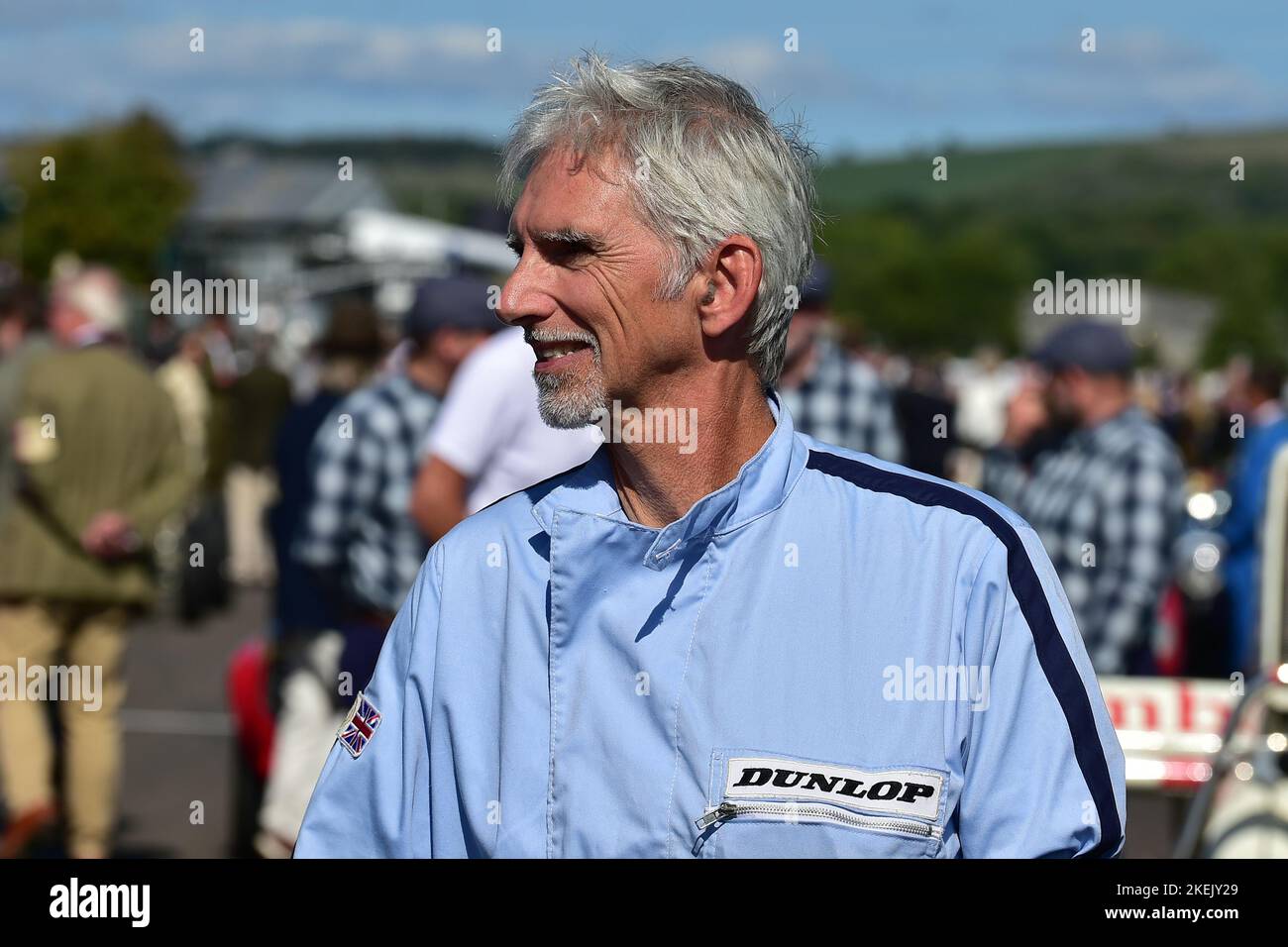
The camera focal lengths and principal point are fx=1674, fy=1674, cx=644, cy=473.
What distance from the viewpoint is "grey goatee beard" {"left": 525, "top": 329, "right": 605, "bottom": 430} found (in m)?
2.13

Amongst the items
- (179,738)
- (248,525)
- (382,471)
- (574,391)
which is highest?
(574,391)

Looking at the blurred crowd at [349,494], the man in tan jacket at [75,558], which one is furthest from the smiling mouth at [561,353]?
the man in tan jacket at [75,558]

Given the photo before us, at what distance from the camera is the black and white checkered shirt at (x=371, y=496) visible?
5.37 metres

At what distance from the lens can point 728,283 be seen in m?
2.12

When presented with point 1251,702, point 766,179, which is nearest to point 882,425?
point 1251,702

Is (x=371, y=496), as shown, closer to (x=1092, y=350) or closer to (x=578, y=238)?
(x=1092, y=350)

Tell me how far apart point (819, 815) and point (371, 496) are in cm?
376

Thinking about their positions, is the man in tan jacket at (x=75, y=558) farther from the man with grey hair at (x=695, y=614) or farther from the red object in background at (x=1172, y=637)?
the man with grey hair at (x=695, y=614)

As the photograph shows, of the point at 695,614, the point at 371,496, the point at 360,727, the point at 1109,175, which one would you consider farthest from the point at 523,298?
the point at 1109,175

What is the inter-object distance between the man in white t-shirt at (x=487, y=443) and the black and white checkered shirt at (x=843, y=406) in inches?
67.8

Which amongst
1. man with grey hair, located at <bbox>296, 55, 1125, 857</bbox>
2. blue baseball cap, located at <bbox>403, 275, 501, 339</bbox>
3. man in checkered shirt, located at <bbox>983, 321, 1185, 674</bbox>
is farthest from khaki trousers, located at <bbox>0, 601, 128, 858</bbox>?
man with grey hair, located at <bbox>296, 55, 1125, 857</bbox>

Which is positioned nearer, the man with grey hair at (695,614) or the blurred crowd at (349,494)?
the man with grey hair at (695,614)

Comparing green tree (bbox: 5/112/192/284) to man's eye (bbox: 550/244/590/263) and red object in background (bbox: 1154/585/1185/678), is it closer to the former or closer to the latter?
red object in background (bbox: 1154/585/1185/678)
